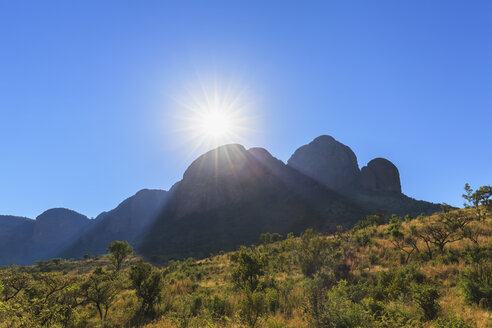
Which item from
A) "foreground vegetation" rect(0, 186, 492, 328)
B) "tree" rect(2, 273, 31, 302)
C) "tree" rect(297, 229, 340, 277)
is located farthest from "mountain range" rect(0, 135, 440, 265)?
"tree" rect(297, 229, 340, 277)

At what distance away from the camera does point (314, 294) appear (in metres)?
7.07

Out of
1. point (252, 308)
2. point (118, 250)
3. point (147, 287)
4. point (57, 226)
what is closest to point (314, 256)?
point (252, 308)

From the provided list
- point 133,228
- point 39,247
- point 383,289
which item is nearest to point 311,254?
point 383,289

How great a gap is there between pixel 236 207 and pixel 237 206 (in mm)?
783

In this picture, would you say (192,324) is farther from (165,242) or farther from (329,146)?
(329,146)

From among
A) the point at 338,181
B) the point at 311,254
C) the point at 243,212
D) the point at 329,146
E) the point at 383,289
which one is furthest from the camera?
the point at 329,146

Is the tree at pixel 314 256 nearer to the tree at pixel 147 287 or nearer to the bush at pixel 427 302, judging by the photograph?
the bush at pixel 427 302

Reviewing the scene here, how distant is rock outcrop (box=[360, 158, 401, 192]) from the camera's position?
111 metres

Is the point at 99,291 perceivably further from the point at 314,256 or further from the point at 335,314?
the point at 314,256

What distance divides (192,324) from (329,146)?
142951mm

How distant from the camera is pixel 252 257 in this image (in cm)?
1335

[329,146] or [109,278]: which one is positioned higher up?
[329,146]

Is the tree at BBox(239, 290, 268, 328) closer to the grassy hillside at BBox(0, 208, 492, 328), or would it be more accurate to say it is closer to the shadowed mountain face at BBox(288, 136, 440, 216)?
the grassy hillside at BBox(0, 208, 492, 328)

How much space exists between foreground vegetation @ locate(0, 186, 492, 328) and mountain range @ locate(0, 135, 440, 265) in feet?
149
